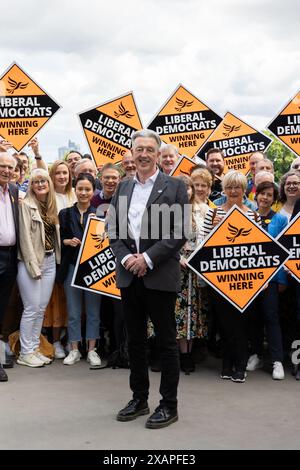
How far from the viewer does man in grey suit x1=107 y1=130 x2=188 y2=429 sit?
4895mm

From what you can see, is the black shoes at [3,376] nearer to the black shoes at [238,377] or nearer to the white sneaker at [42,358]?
the white sneaker at [42,358]

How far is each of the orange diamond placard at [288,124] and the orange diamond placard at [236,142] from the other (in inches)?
21.3

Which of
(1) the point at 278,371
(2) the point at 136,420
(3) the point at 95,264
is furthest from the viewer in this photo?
(3) the point at 95,264

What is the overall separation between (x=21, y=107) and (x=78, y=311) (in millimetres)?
3382

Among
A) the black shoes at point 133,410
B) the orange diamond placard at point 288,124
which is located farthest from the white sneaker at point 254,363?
the orange diamond placard at point 288,124

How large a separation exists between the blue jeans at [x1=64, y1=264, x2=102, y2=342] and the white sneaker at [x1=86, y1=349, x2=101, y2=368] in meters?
0.16

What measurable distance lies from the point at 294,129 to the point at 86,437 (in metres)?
5.90

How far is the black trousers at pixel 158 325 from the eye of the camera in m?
4.97

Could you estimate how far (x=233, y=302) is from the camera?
6.14 meters

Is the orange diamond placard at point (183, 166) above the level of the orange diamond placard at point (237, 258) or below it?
above

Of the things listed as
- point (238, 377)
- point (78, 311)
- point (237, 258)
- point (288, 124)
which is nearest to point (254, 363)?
point (238, 377)

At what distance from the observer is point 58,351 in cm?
709

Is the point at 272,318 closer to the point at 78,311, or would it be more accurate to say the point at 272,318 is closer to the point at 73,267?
the point at 78,311

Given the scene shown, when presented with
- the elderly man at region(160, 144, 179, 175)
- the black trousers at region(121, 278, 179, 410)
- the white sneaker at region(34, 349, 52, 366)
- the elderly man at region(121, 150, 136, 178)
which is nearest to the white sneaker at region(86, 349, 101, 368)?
the white sneaker at region(34, 349, 52, 366)
